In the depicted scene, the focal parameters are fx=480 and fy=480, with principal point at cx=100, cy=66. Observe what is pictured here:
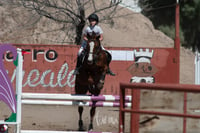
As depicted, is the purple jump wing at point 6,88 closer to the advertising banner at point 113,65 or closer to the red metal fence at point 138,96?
the red metal fence at point 138,96

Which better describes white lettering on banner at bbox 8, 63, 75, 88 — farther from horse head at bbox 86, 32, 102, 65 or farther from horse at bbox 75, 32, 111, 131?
horse head at bbox 86, 32, 102, 65

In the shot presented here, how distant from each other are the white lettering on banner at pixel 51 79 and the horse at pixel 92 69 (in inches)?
262

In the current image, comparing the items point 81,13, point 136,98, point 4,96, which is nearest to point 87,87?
point 4,96

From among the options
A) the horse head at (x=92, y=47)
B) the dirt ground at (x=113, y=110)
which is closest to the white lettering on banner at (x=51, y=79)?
the dirt ground at (x=113, y=110)

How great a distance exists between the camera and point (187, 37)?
142ft

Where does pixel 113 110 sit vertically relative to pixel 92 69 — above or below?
below

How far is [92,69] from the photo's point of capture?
393 inches

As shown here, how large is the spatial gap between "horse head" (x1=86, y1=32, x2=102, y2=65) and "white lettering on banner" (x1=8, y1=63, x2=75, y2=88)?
23.2 ft

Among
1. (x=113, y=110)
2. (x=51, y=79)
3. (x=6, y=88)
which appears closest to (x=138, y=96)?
(x=6, y=88)

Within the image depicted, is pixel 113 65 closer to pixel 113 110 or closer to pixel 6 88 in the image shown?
pixel 113 110

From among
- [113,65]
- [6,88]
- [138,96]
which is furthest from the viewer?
[113,65]

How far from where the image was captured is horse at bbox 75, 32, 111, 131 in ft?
32.0

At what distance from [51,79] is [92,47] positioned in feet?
24.4

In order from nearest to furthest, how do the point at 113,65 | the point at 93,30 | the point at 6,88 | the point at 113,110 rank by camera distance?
the point at 6,88
the point at 93,30
the point at 113,110
the point at 113,65
